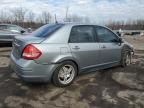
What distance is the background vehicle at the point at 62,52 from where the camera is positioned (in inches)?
170

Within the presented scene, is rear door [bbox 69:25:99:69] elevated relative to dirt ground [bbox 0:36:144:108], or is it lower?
elevated

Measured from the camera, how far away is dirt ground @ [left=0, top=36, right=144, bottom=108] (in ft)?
13.1

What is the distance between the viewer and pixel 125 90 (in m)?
4.79

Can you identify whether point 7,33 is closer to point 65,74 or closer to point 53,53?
point 65,74

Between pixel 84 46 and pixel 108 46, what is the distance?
103 cm

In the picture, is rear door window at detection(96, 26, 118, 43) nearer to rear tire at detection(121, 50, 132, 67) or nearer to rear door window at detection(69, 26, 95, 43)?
rear door window at detection(69, 26, 95, 43)

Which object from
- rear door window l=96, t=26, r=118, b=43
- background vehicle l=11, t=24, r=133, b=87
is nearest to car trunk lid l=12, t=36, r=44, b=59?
background vehicle l=11, t=24, r=133, b=87

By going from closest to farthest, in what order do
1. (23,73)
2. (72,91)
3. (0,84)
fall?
(23,73)
(72,91)
(0,84)

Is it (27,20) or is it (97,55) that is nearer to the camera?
(97,55)

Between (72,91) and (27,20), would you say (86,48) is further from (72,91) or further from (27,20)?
(27,20)

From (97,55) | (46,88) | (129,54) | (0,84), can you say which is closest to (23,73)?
(46,88)

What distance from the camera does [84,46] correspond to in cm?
508

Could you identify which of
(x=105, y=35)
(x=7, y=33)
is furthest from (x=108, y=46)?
(x=7, y=33)

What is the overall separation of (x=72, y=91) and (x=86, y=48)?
116 cm
